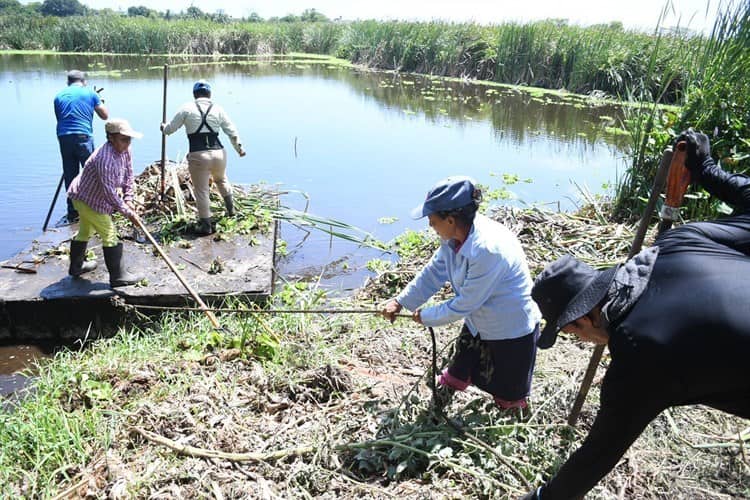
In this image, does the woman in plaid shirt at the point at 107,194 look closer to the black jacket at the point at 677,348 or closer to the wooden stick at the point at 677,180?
the wooden stick at the point at 677,180

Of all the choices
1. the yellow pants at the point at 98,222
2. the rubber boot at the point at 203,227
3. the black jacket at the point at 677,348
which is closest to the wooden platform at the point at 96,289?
the yellow pants at the point at 98,222

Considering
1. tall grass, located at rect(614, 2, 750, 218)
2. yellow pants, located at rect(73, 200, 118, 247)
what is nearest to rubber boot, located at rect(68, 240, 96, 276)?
yellow pants, located at rect(73, 200, 118, 247)

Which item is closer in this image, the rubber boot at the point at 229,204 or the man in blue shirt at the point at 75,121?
the man in blue shirt at the point at 75,121

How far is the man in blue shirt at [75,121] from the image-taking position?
6.55 meters

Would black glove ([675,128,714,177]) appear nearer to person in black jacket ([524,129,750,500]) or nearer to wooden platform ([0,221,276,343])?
person in black jacket ([524,129,750,500])

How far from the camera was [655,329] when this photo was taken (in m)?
1.64

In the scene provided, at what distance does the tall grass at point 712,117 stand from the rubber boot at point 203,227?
4.83m

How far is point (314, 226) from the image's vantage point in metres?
7.23

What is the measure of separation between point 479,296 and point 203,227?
14.9ft

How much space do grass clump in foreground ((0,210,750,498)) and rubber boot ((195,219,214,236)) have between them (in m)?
2.64

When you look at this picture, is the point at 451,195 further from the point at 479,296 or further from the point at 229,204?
the point at 229,204

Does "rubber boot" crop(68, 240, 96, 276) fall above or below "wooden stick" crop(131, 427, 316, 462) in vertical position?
above

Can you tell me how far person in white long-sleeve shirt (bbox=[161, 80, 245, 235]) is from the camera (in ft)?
20.2

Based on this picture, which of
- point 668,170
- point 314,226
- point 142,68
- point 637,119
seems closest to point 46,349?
point 314,226
